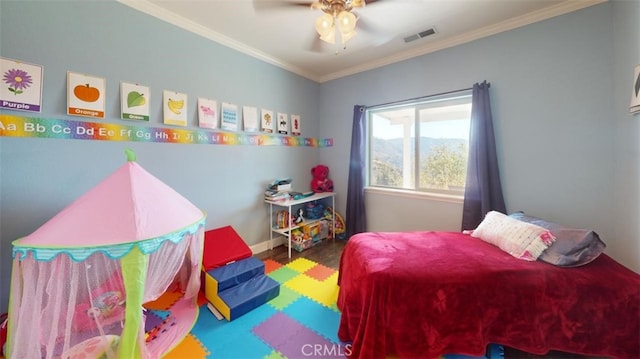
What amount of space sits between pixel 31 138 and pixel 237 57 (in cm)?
192

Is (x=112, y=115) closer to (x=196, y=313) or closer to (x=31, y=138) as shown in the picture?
(x=31, y=138)

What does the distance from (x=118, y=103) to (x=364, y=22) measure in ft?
7.71

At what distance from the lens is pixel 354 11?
209 cm

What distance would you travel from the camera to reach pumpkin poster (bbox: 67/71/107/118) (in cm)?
170

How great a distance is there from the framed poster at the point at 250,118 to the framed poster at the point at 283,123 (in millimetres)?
382

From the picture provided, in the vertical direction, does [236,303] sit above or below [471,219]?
below

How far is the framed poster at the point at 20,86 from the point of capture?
1.48m

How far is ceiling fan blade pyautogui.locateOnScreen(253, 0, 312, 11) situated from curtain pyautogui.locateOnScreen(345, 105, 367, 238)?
155cm

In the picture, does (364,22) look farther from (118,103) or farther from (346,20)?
(118,103)

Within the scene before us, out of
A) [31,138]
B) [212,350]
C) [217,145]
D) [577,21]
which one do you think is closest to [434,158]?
[577,21]

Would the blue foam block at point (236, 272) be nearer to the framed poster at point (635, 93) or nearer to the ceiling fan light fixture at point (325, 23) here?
the ceiling fan light fixture at point (325, 23)

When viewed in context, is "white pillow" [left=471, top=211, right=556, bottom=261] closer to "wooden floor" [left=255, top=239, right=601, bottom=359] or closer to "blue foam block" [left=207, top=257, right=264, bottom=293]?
"wooden floor" [left=255, top=239, right=601, bottom=359]

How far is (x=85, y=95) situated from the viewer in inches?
69.4

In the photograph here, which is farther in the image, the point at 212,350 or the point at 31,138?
the point at 31,138
